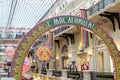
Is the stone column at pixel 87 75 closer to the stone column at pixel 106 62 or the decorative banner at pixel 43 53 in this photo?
the stone column at pixel 106 62

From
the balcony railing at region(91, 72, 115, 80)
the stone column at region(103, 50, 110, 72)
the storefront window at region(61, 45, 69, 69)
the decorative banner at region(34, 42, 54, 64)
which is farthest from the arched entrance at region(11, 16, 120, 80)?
the storefront window at region(61, 45, 69, 69)

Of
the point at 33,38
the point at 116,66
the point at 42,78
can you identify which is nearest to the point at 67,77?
the point at 42,78

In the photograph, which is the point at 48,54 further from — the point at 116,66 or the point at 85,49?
the point at 116,66

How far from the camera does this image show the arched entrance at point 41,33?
34.1ft

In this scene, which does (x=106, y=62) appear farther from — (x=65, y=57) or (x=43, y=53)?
(x=65, y=57)

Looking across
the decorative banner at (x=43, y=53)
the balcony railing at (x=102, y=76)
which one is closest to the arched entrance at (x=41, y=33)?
the balcony railing at (x=102, y=76)

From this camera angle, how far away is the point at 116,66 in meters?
12.2

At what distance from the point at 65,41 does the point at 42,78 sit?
33.6 feet

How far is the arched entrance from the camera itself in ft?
34.1

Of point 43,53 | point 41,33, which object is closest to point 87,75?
point 41,33

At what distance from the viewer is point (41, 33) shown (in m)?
10.9

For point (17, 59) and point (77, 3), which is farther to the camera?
point (77, 3)

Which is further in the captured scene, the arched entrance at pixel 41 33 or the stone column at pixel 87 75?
the stone column at pixel 87 75

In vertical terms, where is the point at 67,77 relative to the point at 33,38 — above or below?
below
